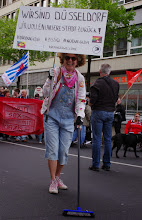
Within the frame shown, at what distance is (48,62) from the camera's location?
3741 cm

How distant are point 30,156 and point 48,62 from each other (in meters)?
29.1

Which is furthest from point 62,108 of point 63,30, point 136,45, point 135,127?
point 136,45

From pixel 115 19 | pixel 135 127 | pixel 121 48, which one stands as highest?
pixel 115 19

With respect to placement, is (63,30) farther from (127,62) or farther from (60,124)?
(127,62)

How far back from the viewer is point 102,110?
7.29 metres

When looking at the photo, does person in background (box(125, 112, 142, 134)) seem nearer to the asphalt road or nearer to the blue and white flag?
the asphalt road

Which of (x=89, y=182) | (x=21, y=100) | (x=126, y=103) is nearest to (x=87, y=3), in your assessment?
(x=126, y=103)

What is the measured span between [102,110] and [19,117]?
6.27m

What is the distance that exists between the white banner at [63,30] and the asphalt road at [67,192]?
1902mm

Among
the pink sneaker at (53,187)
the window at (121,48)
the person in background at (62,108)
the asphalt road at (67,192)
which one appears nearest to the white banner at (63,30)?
the person in background at (62,108)

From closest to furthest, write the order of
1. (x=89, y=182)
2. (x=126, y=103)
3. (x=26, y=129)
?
(x=89, y=182)
(x=26, y=129)
(x=126, y=103)

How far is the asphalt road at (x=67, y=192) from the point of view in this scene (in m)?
4.18

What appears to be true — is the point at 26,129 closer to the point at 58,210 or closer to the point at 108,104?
the point at 108,104

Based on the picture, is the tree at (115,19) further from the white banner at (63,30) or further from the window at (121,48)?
the white banner at (63,30)
